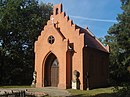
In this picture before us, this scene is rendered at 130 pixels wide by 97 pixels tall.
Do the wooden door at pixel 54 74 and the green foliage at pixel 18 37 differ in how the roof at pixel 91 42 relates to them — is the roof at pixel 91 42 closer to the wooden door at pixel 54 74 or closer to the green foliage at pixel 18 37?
the wooden door at pixel 54 74

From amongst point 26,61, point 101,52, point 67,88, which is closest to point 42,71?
point 67,88

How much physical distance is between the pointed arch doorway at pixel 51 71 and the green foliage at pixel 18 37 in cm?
1110

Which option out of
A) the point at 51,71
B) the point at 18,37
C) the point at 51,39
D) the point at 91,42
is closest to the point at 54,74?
the point at 51,71

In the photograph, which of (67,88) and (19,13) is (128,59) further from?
(19,13)

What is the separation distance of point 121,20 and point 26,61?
1749 centimetres

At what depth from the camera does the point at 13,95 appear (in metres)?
15.9

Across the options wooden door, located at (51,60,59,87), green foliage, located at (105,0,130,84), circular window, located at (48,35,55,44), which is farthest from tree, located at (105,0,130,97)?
circular window, located at (48,35,55,44)

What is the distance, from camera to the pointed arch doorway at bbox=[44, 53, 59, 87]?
95.3 ft

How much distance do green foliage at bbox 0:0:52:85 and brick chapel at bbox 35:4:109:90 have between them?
1074 centimetres

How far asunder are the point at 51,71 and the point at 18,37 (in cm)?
1349

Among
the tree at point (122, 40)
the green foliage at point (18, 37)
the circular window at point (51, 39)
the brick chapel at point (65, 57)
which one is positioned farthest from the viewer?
the green foliage at point (18, 37)

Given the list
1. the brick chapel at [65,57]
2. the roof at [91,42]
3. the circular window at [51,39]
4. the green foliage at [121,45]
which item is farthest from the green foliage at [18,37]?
the green foliage at [121,45]

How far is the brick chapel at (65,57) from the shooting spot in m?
26.8

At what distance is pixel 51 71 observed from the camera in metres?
29.5
